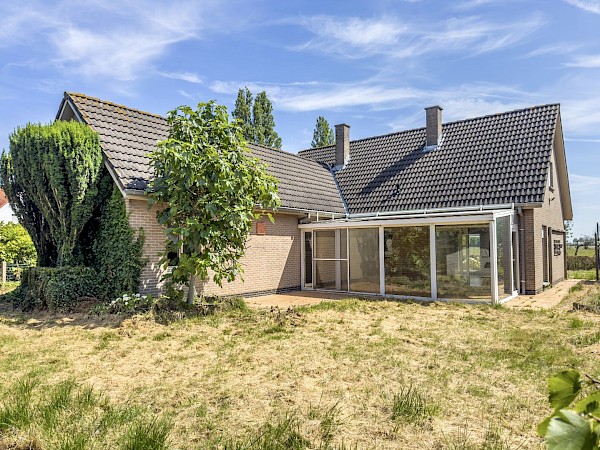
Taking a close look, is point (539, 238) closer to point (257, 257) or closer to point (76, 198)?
point (257, 257)

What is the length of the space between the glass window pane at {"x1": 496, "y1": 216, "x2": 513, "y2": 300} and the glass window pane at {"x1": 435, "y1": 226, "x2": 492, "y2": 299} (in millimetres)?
503

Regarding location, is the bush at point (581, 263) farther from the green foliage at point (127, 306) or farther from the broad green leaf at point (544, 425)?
the broad green leaf at point (544, 425)

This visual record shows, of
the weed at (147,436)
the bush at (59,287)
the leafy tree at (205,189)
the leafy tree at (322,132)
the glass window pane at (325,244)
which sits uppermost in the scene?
the leafy tree at (322,132)

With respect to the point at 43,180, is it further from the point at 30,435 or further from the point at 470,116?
the point at 470,116

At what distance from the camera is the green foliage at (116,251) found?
36.9 ft

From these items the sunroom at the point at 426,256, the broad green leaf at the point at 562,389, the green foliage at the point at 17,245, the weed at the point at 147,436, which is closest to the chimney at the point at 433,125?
the sunroom at the point at 426,256

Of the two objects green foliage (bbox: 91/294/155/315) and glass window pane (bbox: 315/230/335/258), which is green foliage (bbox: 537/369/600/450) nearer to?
green foliage (bbox: 91/294/155/315)

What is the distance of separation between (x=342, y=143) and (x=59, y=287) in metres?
14.7

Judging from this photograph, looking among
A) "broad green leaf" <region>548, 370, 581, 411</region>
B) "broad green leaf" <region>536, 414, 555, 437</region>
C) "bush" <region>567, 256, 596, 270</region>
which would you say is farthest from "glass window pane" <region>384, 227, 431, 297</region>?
"bush" <region>567, 256, 596, 270</region>

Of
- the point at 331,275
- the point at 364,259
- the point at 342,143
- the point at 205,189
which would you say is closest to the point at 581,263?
the point at 342,143

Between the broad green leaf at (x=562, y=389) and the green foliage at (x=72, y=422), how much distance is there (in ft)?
12.3

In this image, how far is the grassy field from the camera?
4.29 m

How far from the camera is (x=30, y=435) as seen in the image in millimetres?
4188

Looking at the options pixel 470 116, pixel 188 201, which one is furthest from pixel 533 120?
pixel 188 201
